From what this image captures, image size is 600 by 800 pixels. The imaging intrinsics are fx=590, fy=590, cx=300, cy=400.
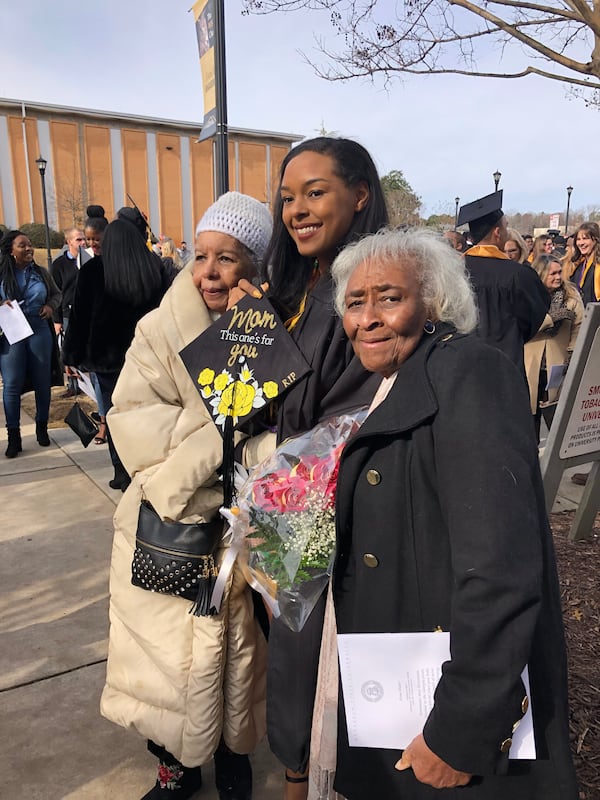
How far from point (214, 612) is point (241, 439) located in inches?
20.2

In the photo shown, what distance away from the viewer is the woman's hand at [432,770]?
1.16 metres

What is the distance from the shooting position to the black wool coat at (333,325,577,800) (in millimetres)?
1057

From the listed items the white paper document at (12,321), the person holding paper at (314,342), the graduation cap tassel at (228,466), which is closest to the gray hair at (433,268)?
the person holding paper at (314,342)

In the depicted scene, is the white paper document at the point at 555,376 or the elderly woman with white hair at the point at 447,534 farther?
the white paper document at the point at 555,376

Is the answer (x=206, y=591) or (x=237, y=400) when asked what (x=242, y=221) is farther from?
(x=206, y=591)

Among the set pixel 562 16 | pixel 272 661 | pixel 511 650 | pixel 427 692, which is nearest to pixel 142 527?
pixel 272 661

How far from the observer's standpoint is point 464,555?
1.08 meters

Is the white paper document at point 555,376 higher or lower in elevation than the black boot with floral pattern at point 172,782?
higher

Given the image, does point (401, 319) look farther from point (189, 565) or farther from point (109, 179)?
point (109, 179)

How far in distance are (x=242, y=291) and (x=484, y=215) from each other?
110 inches

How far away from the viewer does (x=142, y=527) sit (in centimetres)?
180

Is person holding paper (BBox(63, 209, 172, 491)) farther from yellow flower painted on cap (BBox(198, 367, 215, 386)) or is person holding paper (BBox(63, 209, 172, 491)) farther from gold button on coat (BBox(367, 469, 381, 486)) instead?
gold button on coat (BBox(367, 469, 381, 486))

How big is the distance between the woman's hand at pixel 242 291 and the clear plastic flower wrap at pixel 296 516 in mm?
506

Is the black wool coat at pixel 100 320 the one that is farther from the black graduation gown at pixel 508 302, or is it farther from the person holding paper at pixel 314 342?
the person holding paper at pixel 314 342
